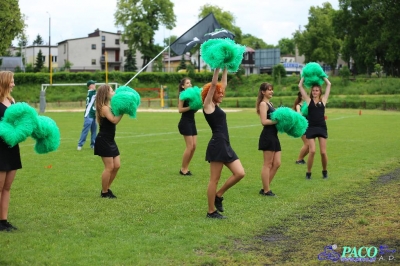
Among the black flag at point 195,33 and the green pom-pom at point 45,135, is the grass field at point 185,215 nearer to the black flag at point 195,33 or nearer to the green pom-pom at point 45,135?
the green pom-pom at point 45,135

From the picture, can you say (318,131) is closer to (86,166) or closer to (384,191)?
(384,191)

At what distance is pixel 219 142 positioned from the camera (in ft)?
25.4

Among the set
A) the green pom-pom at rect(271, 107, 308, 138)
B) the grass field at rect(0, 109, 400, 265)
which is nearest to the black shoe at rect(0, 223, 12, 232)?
the grass field at rect(0, 109, 400, 265)

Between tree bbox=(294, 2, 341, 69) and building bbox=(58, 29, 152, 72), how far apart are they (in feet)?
96.3

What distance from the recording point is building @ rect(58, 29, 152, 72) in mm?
A: 110250

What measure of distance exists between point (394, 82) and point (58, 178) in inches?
2329

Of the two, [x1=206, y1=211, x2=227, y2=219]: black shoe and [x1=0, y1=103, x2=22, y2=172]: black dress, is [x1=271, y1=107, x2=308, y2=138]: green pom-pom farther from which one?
[x1=0, y1=103, x2=22, y2=172]: black dress

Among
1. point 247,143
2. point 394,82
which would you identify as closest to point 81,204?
point 247,143

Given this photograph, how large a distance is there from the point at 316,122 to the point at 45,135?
6118mm

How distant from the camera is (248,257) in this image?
6.11m

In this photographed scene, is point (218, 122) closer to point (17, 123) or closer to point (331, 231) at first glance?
point (331, 231)

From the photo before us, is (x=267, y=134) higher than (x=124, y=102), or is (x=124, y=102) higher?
(x=124, y=102)

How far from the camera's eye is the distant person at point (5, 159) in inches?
279

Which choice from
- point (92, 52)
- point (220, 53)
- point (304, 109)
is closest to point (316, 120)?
point (304, 109)
